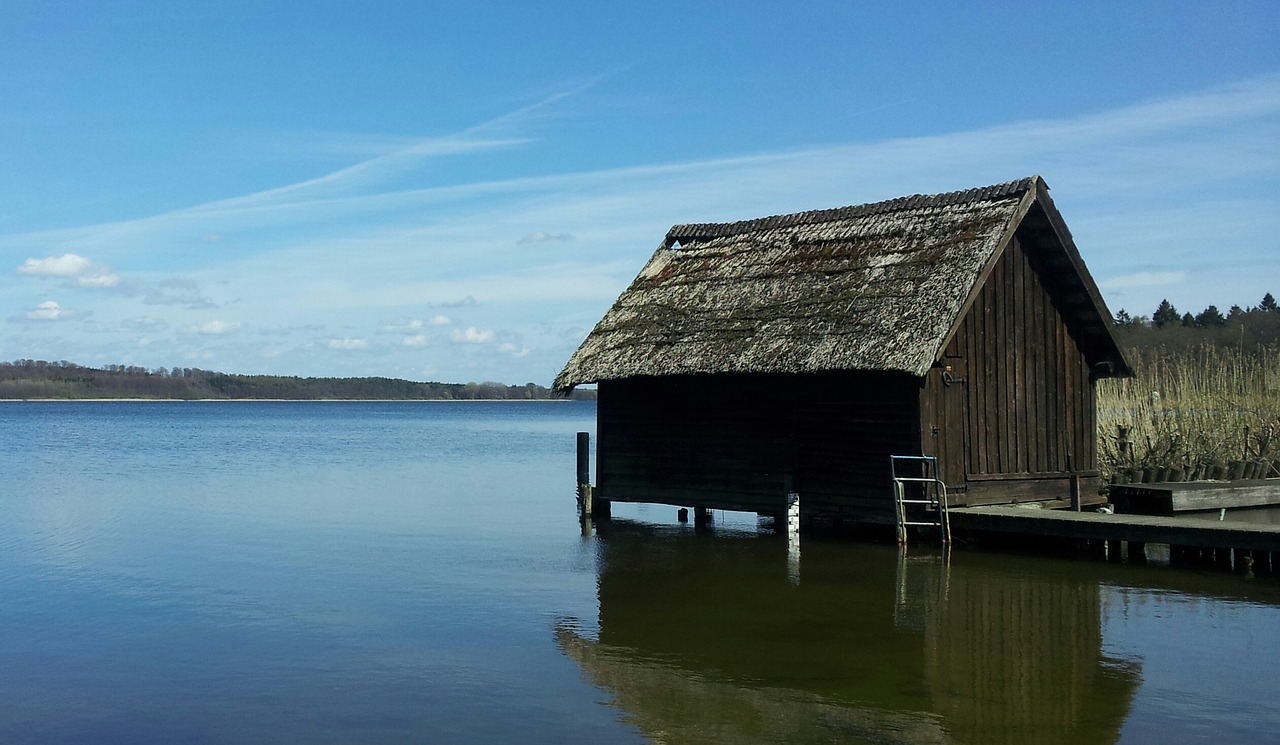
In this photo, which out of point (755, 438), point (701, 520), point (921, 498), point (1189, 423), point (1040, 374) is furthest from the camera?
point (1189, 423)

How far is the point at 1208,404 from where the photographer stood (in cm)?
2555

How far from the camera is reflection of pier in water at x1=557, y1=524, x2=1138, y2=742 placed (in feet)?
33.0

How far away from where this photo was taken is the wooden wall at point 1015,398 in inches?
778

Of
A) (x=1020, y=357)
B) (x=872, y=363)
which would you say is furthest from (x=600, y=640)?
(x=1020, y=357)

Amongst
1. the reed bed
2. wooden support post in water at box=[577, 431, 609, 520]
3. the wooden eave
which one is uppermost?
the wooden eave

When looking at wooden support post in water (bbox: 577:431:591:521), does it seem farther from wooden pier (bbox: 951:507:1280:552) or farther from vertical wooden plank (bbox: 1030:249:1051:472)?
vertical wooden plank (bbox: 1030:249:1051:472)

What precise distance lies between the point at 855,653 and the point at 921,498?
738 centimetres

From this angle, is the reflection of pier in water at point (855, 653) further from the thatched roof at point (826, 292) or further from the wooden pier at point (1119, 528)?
the thatched roof at point (826, 292)

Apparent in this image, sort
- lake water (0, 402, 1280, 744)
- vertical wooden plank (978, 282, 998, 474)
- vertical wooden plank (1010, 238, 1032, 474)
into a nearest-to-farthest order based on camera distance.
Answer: lake water (0, 402, 1280, 744) < vertical wooden plank (978, 282, 998, 474) < vertical wooden plank (1010, 238, 1032, 474)

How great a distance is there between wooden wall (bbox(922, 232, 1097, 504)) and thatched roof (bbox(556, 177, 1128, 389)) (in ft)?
2.31

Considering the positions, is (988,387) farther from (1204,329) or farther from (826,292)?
(1204,329)

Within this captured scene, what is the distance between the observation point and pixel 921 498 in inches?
770

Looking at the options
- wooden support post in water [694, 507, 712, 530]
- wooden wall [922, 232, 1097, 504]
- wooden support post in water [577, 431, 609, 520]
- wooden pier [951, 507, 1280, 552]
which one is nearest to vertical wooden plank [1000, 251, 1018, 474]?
wooden wall [922, 232, 1097, 504]

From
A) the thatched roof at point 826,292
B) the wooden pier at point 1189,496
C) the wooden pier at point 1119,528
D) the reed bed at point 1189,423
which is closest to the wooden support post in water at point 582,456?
the thatched roof at point 826,292
